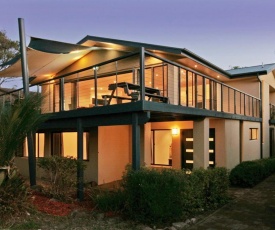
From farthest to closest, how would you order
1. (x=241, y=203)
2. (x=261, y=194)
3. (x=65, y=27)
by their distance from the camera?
(x=65, y=27), (x=261, y=194), (x=241, y=203)

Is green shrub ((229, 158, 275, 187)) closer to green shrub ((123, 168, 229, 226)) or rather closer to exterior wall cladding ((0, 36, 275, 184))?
exterior wall cladding ((0, 36, 275, 184))

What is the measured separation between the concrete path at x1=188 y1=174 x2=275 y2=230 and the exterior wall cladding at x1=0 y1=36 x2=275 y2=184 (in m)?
1.76

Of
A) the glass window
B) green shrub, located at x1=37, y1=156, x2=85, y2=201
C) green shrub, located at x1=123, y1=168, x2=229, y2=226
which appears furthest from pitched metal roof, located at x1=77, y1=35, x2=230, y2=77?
green shrub, located at x1=37, y1=156, x2=85, y2=201

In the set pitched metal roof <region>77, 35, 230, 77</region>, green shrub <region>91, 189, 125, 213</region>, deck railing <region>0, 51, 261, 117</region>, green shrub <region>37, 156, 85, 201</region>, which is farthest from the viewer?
deck railing <region>0, 51, 261, 117</region>

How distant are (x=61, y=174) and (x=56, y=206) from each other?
0.96 meters

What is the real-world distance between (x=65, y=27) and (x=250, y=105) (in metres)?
20.7

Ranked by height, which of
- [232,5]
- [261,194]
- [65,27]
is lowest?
[261,194]

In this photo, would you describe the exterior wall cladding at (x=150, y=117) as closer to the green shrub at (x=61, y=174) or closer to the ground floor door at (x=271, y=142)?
the green shrub at (x=61, y=174)

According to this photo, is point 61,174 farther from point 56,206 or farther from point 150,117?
point 150,117

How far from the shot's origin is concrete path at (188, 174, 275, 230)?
6.26 metres

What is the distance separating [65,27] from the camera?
94.6 feet

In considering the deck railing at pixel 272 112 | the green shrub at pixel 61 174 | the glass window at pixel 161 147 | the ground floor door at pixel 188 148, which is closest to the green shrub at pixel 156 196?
the green shrub at pixel 61 174

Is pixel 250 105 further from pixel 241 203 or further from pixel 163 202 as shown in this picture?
pixel 163 202

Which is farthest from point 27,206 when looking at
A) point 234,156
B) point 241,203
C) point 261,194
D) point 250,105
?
point 250,105
